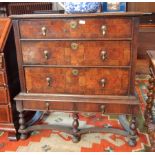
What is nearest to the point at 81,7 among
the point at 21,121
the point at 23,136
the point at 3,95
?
the point at 3,95

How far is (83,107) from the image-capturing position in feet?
5.90

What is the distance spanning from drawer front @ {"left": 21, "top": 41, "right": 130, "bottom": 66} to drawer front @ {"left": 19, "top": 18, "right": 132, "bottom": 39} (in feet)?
0.17

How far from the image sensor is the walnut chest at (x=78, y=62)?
1.59 metres

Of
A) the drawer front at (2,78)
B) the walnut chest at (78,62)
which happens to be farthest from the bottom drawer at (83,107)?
the drawer front at (2,78)

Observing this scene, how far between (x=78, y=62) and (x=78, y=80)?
0.47 feet

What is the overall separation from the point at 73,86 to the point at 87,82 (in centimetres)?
11

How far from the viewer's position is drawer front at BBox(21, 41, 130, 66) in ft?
5.34

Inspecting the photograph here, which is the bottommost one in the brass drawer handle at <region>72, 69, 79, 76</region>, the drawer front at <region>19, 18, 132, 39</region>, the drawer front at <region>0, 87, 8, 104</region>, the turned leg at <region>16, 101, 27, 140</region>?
the turned leg at <region>16, 101, 27, 140</region>

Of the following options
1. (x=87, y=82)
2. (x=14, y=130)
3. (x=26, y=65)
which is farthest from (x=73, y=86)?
(x=14, y=130)

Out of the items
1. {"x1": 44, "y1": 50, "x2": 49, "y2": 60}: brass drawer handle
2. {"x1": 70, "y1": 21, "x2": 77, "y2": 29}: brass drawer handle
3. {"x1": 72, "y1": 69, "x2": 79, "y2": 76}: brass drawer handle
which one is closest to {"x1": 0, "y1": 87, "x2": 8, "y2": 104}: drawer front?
{"x1": 44, "y1": 50, "x2": 49, "y2": 60}: brass drawer handle

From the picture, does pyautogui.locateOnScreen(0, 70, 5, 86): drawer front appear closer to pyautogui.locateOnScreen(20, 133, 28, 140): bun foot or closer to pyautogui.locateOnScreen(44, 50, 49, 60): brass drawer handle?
pyautogui.locateOnScreen(44, 50, 49, 60): brass drawer handle

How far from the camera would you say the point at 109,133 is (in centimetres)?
205

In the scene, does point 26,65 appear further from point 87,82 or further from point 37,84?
point 87,82

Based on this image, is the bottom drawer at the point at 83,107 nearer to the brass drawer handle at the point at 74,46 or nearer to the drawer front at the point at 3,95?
the drawer front at the point at 3,95
